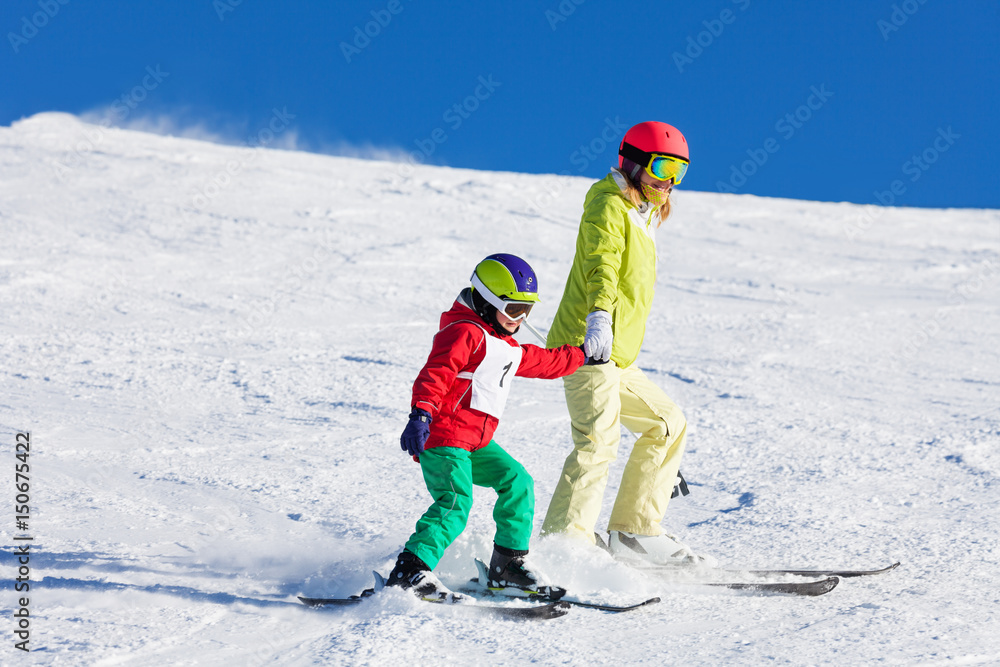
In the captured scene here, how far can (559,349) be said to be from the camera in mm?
3520

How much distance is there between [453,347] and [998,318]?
995 cm

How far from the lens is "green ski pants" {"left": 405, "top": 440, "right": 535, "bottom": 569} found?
319 cm

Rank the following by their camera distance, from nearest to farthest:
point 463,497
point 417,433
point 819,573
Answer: point 417,433 → point 463,497 → point 819,573

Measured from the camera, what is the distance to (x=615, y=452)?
12.2 feet

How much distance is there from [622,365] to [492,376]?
717mm

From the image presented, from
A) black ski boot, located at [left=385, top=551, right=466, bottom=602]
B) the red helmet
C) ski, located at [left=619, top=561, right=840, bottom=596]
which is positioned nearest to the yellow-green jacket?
the red helmet

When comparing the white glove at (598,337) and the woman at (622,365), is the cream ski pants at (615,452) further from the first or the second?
the white glove at (598,337)

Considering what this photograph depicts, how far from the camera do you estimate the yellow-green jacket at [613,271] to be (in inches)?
142

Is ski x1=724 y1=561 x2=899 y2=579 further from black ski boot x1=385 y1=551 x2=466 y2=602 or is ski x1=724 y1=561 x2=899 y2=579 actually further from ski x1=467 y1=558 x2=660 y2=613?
black ski boot x1=385 y1=551 x2=466 y2=602

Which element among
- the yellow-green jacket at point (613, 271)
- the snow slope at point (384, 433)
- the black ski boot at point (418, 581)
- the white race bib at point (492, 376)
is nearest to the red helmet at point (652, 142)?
the yellow-green jacket at point (613, 271)

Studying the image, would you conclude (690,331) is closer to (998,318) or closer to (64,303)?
(998,318)

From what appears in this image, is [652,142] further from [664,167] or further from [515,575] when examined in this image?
[515,575]

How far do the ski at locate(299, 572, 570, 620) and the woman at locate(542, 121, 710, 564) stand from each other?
558mm

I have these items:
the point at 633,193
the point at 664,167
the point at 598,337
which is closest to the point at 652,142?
the point at 664,167
